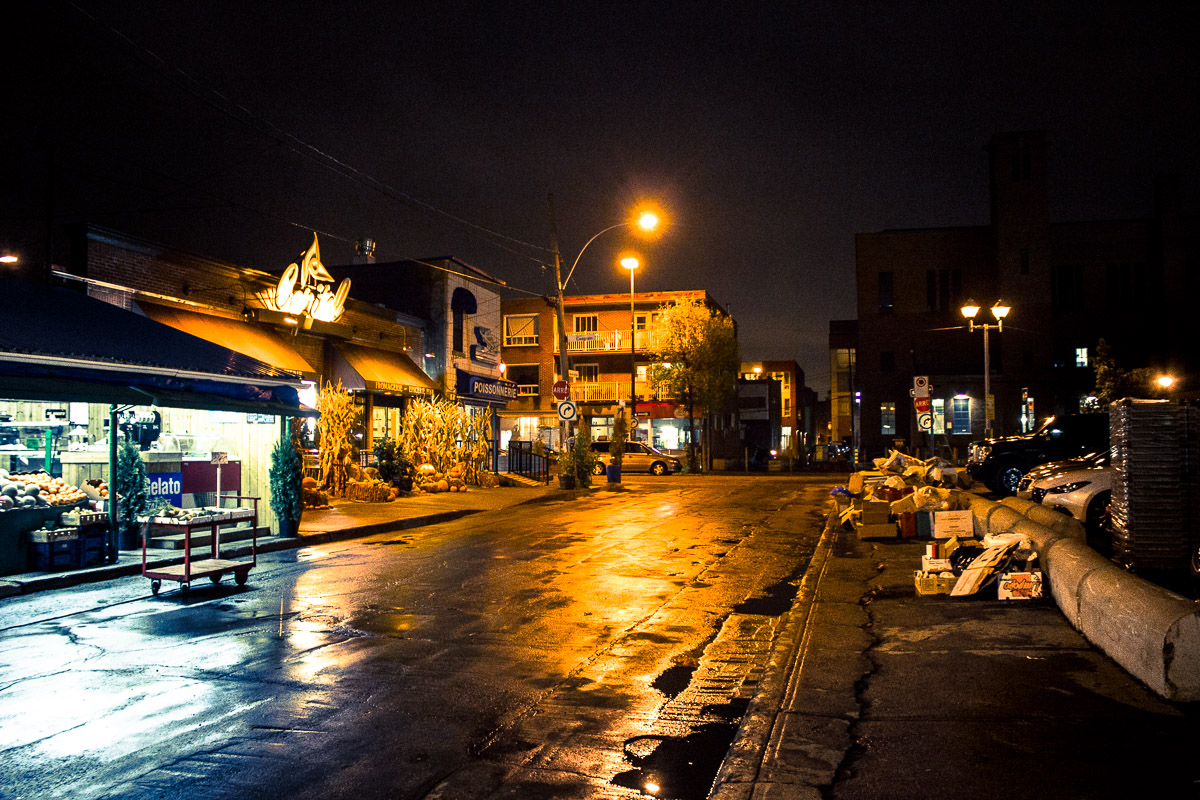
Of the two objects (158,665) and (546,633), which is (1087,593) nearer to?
(546,633)

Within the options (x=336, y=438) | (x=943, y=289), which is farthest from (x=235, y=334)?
(x=943, y=289)

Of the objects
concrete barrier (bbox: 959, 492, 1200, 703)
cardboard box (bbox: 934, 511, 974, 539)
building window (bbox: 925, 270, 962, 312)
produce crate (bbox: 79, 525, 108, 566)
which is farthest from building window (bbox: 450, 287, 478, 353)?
building window (bbox: 925, 270, 962, 312)

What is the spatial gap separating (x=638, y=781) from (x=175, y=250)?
1824cm

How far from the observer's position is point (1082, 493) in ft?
40.8

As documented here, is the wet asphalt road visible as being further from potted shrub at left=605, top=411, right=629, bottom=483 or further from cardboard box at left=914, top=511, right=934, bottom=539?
potted shrub at left=605, top=411, right=629, bottom=483

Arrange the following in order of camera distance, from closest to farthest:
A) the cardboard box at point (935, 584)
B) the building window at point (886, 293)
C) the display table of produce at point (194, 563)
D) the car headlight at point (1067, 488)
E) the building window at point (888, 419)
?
the cardboard box at point (935, 584), the display table of produce at point (194, 563), the car headlight at point (1067, 488), the building window at point (888, 419), the building window at point (886, 293)

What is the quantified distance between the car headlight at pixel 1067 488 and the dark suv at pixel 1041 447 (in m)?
7.34

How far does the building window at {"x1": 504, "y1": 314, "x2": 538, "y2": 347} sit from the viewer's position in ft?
178

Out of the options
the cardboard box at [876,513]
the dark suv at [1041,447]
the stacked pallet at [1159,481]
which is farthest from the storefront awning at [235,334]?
the dark suv at [1041,447]

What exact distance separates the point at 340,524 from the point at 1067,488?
1273 cm

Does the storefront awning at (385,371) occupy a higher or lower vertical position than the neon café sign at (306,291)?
lower

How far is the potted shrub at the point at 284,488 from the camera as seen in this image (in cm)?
1491

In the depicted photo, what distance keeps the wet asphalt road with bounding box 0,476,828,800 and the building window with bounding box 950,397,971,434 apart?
1594 inches

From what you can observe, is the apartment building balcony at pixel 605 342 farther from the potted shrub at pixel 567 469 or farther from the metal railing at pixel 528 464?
the potted shrub at pixel 567 469
